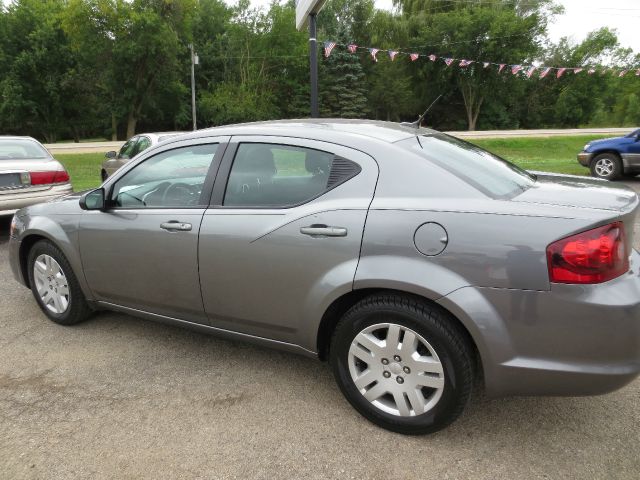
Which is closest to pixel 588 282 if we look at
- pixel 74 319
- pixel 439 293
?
pixel 439 293

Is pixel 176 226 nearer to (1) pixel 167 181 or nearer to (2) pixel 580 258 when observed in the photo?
(1) pixel 167 181

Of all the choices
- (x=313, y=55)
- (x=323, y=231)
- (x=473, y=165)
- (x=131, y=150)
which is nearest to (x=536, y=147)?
(x=313, y=55)

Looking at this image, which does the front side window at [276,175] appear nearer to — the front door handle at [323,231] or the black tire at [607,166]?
the front door handle at [323,231]

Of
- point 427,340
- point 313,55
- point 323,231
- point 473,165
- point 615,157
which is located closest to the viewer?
point 427,340

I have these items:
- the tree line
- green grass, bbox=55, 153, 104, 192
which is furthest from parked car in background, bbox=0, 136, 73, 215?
the tree line

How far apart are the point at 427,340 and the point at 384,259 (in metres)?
0.43

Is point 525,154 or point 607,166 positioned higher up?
point 607,166

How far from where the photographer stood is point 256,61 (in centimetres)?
5306

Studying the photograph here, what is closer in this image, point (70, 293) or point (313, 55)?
point (70, 293)

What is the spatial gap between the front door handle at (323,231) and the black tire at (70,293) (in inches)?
82.1

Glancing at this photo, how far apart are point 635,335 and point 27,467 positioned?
2.79m

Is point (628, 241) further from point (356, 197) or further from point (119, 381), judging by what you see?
point (119, 381)

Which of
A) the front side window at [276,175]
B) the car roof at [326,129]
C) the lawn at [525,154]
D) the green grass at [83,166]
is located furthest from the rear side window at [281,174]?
the lawn at [525,154]

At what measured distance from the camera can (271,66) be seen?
53500mm
